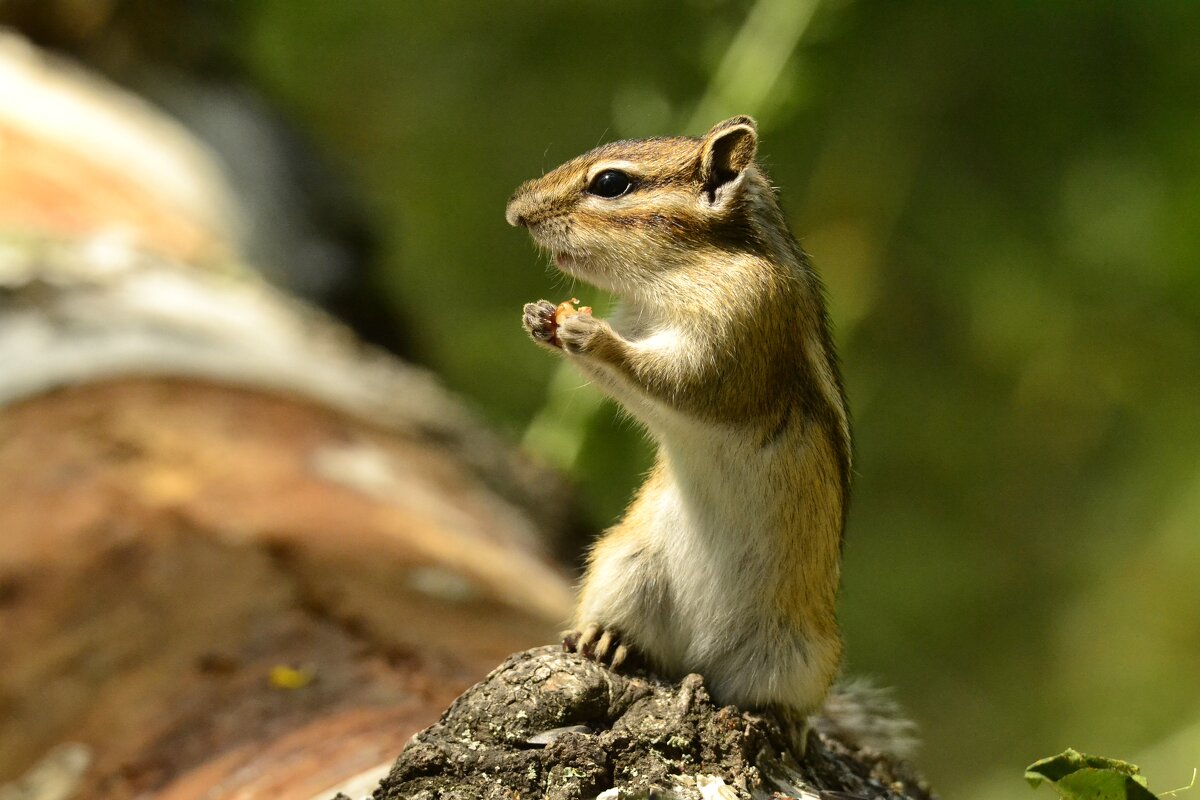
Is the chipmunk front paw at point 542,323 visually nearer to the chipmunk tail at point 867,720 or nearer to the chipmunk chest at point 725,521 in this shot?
the chipmunk chest at point 725,521

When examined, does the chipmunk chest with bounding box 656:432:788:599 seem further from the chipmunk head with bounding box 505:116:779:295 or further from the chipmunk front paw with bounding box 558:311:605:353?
the chipmunk head with bounding box 505:116:779:295

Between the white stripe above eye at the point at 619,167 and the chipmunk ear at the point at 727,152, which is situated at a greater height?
the chipmunk ear at the point at 727,152

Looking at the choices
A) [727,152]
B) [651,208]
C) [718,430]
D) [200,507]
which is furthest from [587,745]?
[200,507]

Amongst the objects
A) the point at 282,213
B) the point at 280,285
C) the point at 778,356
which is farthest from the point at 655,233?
the point at 282,213

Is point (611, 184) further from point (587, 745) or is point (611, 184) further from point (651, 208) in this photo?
point (587, 745)

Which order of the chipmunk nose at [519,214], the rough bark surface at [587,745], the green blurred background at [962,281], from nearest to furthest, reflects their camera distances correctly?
the rough bark surface at [587,745], the chipmunk nose at [519,214], the green blurred background at [962,281]

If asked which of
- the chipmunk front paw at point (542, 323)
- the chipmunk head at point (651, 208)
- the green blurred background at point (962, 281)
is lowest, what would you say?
the chipmunk front paw at point (542, 323)

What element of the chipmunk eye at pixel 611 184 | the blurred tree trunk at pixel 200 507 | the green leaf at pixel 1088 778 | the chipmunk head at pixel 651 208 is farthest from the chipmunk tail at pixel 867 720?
the chipmunk eye at pixel 611 184

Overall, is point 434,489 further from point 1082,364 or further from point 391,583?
point 1082,364
